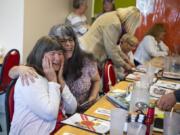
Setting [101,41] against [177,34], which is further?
[177,34]

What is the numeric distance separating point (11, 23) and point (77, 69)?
174cm

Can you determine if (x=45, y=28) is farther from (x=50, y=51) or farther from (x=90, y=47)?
(x=50, y=51)

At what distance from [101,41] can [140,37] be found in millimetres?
2372

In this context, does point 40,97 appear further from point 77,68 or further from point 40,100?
point 77,68

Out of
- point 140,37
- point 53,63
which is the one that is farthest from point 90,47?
point 140,37

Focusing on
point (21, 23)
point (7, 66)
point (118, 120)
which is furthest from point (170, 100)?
point (21, 23)

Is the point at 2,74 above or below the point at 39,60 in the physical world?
below

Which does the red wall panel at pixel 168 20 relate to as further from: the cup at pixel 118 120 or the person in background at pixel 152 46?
the cup at pixel 118 120

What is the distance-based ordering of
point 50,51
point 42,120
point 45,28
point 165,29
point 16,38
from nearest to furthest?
1. point 42,120
2. point 50,51
3. point 16,38
4. point 45,28
5. point 165,29

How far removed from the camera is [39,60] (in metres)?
1.72

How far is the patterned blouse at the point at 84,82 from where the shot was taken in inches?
83.7

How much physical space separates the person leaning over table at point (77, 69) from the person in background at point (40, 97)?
23 cm

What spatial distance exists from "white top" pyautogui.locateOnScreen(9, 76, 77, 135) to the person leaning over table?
407 millimetres

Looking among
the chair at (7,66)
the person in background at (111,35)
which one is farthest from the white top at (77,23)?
the chair at (7,66)
